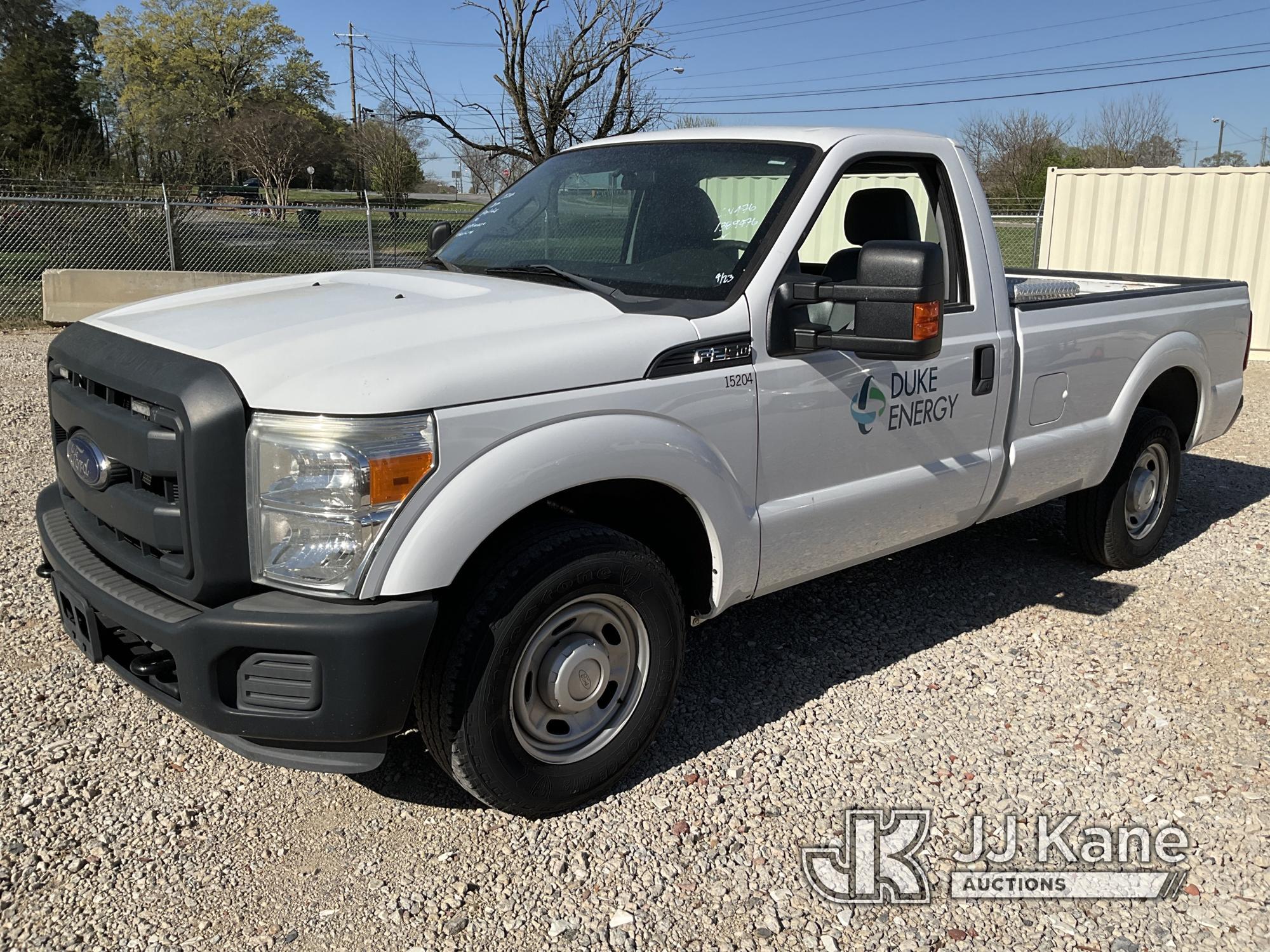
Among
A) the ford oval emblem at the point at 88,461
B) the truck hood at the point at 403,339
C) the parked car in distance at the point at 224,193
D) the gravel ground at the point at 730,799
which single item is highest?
the parked car in distance at the point at 224,193

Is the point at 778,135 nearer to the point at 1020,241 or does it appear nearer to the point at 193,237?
the point at 193,237

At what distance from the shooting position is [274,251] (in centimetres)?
1750

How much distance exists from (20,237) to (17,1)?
33.3 meters

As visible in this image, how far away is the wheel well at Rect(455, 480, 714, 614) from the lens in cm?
326

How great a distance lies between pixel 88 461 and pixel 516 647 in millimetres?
1363

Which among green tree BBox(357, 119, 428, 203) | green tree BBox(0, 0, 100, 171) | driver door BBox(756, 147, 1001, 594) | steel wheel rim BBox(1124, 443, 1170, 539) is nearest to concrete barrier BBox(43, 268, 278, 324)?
driver door BBox(756, 147, 1001, 594)

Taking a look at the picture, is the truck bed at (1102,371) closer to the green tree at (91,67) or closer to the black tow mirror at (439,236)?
the black tow mirror at (439,236)

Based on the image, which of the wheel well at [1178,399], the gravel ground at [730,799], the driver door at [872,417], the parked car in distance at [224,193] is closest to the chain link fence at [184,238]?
the parked car in distance at [224,193]

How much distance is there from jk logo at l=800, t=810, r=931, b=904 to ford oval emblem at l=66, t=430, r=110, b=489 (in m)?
2.29

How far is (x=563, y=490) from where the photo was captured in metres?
3.03

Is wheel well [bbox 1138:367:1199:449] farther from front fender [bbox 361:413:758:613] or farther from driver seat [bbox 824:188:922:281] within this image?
front fender [bbox 361:413:758:613]

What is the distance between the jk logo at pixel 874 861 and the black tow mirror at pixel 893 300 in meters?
1.43

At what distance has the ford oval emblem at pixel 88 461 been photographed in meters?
3.08

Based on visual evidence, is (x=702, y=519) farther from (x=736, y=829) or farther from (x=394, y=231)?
(x=394, y=231)
